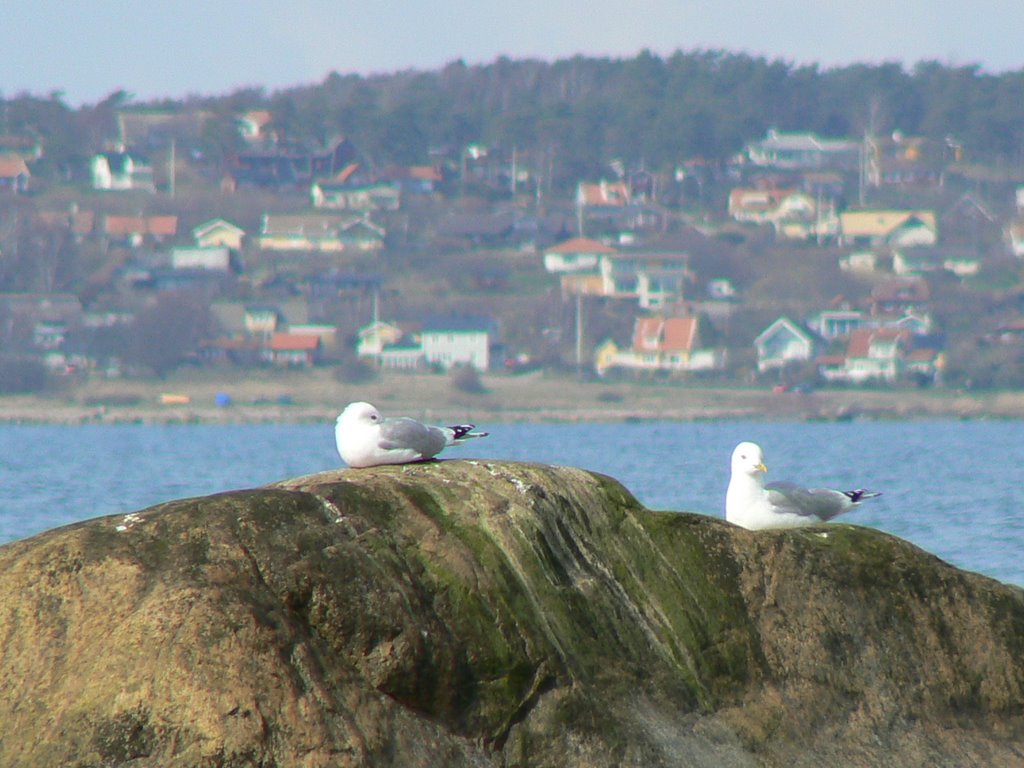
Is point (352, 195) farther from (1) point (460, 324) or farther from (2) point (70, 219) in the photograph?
(1) point (460, 324)

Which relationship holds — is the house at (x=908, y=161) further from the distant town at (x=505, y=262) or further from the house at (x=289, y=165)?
the house at (x=289, y=165)

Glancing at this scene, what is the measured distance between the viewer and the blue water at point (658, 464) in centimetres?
2773

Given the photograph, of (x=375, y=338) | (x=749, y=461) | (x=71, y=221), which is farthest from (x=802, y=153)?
(x=749, y=461)

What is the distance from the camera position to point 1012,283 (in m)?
123

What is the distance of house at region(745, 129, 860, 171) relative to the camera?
17200 cm

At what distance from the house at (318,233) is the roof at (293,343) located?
3278cm

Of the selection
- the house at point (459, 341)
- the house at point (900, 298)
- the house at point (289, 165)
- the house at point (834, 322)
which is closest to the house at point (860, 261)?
the house at point (900, 298)

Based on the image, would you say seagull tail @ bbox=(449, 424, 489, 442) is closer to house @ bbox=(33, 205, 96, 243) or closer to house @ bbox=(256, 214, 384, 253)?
house @ bbox=(33, 205, 96, 243)

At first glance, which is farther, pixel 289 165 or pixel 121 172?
pixel 289 165

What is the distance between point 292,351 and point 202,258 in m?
32.5

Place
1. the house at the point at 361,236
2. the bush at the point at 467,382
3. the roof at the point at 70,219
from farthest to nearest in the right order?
1. the house at the point at 361,236
2. the roof at the point at 70,219
3. the bush at the point at 467,382

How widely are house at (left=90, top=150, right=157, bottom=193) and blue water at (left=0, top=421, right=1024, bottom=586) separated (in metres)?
68.0

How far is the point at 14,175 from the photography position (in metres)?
145

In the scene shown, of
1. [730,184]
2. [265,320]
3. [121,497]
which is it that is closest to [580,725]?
[121,497]
